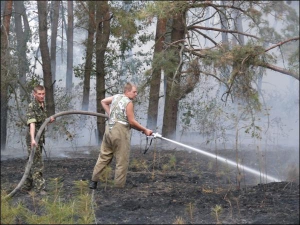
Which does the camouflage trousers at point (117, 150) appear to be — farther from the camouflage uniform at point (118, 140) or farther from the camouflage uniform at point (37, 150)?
the camouflage uniform at point (37, 150)

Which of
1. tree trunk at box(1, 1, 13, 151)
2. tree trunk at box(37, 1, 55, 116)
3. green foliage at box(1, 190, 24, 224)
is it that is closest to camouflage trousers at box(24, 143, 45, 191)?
green foliage at box(1, 190, 24, 224)

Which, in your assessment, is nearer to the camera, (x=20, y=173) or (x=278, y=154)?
(x=20, y=173)

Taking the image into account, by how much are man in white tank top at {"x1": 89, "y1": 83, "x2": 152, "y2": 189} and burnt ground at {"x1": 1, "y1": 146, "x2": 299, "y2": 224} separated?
0.26 meters

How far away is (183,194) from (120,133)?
1.25 meters

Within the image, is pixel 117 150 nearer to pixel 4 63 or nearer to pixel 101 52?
pixel 4 63

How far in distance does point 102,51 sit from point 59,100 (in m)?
3.00

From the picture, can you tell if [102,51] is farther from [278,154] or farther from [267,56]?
[267,56]

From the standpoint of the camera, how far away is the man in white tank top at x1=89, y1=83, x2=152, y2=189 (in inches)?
307

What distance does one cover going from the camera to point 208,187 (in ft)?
26.8

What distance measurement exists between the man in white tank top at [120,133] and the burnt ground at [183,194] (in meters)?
0.26

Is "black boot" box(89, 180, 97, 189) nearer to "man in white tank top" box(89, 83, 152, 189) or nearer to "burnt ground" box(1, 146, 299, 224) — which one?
"man in white tank top" box(89, 83, 152, 189)

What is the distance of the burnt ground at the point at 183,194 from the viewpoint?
608 centimetres

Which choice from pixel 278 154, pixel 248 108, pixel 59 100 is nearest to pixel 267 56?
pixel 248 108

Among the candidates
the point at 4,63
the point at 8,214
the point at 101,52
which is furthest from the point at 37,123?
the point at 101,52
